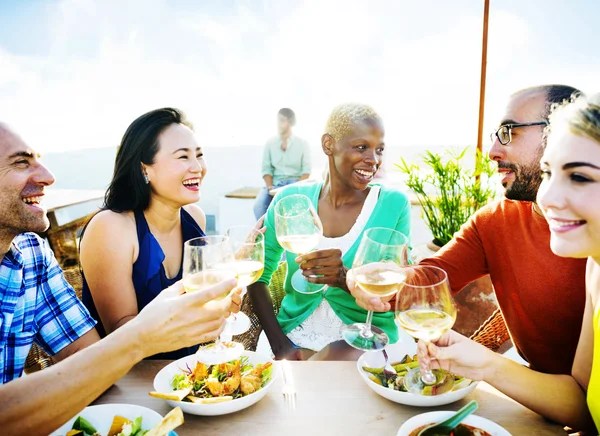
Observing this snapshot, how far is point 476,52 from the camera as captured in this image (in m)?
4.07

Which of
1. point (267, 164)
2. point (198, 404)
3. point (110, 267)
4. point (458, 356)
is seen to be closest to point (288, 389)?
Answer: point (198, 404)

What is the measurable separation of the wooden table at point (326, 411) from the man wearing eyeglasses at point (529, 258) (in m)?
0.41

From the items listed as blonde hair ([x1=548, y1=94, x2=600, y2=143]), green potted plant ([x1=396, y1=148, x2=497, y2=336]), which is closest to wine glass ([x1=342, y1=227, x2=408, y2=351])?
blonde hair ([x1=548, y1=94, x2=600, y2=143])

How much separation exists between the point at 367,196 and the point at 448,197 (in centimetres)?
163

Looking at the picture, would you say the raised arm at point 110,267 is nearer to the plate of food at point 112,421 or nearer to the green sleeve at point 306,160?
the plate of food at point 112,421

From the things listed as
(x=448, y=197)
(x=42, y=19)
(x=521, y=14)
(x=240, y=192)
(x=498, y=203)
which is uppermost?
(x=42, y=19)

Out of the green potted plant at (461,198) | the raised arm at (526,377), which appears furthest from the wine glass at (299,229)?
the green potted plant at (461,198)

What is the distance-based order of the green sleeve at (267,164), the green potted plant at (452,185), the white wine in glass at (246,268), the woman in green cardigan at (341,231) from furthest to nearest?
the green sleeve at (267,164) → the green potted plant at (452,185) → the woman in green cardigan at (341,231) → the white wine in glass at (246,268)

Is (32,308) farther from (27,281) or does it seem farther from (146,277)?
(146,277)

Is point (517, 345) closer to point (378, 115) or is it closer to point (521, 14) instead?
point (378, 115)

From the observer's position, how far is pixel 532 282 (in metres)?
1.61

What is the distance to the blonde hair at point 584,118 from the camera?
98cm

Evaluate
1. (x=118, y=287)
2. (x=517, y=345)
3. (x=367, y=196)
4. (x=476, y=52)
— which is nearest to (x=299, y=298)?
(x=367, y=196)

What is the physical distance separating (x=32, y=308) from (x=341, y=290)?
1416 mm
